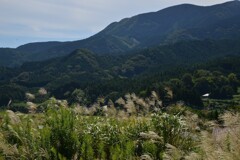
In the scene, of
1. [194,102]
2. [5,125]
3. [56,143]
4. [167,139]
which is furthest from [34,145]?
[194,102]

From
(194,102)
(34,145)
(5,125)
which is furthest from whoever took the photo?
(194,102)

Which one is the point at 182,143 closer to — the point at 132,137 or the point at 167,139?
the point at 167,139

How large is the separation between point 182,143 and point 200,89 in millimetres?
182723

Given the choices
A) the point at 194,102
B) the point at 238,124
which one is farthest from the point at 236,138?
the point at 194,102

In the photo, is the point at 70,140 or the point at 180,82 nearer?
the point at 70,140

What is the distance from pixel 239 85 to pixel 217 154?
195 metres

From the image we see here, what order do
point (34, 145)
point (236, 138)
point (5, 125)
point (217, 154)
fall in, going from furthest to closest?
1. point (5, 125)
2. point (34, 145)
3. point (236, 138)
4. point (217, 154)

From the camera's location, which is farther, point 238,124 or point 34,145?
point 34,145

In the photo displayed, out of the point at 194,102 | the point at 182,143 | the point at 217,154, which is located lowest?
the point at 194,102

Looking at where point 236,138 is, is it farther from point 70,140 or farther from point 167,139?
point 70,140

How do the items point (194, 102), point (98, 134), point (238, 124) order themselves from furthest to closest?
1. point (194, 102)
2. point (98, 134)
3. point (238, 124)

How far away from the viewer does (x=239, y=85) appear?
19212 cm

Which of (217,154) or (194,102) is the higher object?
(217,154)

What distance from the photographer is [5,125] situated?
41.3 ft
